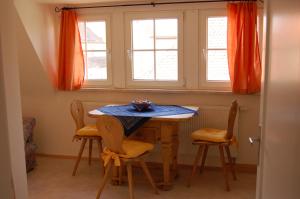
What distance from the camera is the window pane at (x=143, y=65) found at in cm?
416

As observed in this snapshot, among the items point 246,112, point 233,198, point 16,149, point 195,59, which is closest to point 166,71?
point 195,59

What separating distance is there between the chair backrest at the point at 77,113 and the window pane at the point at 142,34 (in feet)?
3.15

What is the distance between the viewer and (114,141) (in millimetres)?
3078

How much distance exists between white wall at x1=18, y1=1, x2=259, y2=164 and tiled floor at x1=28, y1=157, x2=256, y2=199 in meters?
0.39

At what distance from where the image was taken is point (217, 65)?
3.96m

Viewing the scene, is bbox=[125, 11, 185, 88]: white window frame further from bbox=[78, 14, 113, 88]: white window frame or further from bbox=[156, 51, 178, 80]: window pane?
bbox=[78, 14, 113, 88]: white window frame

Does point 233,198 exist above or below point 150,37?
below

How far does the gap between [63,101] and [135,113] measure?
4.31 feet

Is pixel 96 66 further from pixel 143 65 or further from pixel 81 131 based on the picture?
pixel 81 131

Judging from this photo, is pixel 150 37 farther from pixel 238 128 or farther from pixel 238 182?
pixel 238 182

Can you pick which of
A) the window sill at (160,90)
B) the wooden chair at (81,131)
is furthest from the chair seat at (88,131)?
the window sill at (160,90)

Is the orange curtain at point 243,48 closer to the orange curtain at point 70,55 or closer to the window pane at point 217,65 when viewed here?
the window pane at point 217,65

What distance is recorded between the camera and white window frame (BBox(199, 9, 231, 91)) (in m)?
3.88

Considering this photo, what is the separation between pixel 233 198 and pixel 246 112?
104cm
